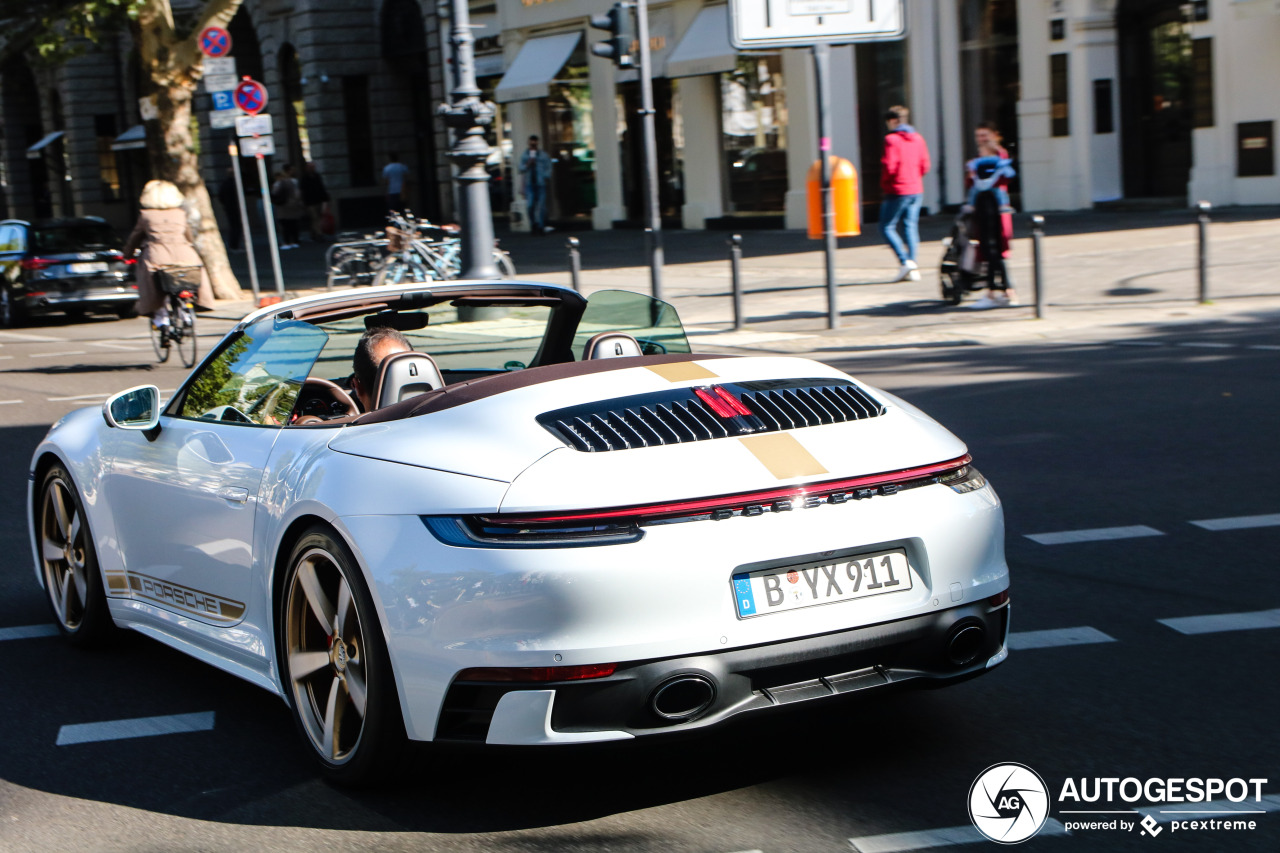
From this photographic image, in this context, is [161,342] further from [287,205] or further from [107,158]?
[107,158]

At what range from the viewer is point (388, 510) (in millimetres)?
3701

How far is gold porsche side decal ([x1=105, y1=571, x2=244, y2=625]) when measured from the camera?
4543 millimetres

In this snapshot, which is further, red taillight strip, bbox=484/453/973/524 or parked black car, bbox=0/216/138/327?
parked black car, bbox=0/216/138/327

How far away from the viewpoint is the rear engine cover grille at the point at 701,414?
12.1ft

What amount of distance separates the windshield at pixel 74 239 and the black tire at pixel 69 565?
17.6 m

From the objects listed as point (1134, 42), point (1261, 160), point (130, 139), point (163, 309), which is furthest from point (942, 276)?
point (130, 139)

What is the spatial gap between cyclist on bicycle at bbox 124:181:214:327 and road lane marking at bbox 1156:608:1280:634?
40.8ft

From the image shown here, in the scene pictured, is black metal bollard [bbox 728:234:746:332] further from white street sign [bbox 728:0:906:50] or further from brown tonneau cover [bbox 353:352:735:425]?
brown tonneau cover [bbox 353:352:735:425]

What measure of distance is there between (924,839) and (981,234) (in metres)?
13.0

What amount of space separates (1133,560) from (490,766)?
308 cm

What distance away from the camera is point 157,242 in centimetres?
1571

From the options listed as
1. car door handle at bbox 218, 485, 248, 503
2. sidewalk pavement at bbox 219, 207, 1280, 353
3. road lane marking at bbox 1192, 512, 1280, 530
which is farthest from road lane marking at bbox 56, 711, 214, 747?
sidewalk pavement at bbox 219, 207, 1280, 353

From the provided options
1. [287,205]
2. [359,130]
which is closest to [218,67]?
[287,205]

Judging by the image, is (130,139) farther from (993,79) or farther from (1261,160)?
(1261,160)
